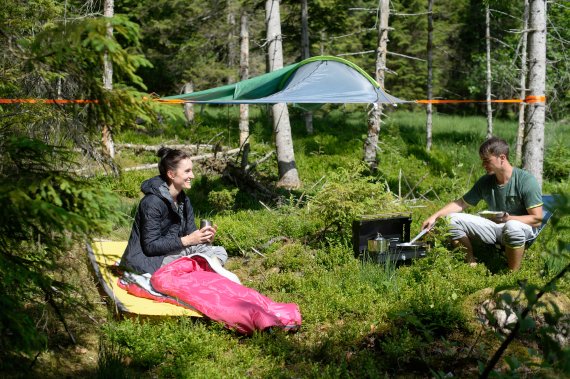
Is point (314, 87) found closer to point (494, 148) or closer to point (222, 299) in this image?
point (494, 148)

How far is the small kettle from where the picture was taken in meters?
5.29

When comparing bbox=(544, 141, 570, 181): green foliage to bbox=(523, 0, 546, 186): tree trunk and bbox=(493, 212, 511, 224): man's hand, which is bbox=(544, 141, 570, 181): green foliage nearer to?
bbox=(523, 0, 546, 186): tree trunk

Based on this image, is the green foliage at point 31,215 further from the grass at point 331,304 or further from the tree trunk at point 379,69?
the tree trunk at point 379,69

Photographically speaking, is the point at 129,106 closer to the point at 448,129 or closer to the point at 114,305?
the point at 114,305

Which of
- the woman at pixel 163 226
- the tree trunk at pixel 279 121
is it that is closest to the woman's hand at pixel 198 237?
the woman at pixel 163 226

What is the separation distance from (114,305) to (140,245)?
53 cm

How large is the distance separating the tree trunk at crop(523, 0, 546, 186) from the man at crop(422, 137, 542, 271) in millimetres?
1362

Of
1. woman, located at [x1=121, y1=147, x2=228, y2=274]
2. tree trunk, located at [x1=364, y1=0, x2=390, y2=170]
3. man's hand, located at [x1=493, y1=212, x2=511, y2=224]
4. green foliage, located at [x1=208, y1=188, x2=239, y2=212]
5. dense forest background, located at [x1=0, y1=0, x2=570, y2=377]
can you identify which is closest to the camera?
dense forest background, located at [x1=0, y1=0, x2=570, y2=377]

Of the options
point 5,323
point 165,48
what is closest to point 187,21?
point 165,48

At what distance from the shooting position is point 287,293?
5.02 meters

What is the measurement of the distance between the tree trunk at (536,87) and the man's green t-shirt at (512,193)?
52.7 inches

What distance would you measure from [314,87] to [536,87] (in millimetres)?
2292

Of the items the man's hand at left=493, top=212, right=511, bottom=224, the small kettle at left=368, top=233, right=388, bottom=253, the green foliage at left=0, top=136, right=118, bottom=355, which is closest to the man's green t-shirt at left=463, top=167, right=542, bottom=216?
the man's hand at left=493, top=212, right=511, bottom=224

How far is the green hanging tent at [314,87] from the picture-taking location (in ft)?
21.6
